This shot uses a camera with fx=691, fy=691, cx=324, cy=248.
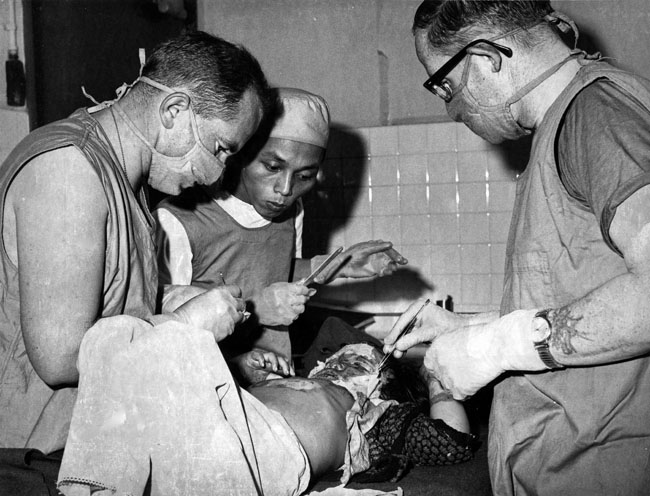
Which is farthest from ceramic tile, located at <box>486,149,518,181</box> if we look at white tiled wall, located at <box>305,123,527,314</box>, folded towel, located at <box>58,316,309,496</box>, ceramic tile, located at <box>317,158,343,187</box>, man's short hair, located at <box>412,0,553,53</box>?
folded towel, located at <box>58,316,309,496</box>

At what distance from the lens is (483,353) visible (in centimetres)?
171

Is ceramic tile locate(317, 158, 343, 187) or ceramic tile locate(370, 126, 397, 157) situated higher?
ceramic tile locate(370, 126, 397, 157)

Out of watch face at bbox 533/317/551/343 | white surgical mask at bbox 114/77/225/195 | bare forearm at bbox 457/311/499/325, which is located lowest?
bare forearm at bbox 457/311/499/325

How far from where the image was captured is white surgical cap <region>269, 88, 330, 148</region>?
317 centimetres

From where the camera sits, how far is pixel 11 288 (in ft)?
6.46

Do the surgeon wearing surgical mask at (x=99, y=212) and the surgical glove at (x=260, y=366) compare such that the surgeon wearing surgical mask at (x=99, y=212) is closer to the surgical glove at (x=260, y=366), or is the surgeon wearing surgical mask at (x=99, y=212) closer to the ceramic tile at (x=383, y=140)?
the surgical glove at (x=260, y=366)

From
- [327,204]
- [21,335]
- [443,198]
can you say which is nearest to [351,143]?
[327,204]

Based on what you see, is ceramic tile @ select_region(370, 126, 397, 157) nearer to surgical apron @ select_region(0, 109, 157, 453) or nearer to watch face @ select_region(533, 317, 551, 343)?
surgical apron @ select_region(0, 109, 157, 453)

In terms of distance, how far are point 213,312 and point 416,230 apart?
104 inches

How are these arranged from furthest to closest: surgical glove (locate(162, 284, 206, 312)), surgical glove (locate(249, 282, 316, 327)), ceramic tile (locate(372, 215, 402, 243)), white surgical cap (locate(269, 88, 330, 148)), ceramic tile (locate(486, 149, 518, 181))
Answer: ceramic tile (locate(372, 215, 402, 243)) → ceramic tile (locate(486, 149, 518, 181)) → white surgical cap (locate(269, 88, 330, 148)) → surgical glove (locate(249, 282, 316, 327)) → surgical glove (locate(162, 284, 206, 312))

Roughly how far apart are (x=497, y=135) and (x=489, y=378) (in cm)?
Answer: 71

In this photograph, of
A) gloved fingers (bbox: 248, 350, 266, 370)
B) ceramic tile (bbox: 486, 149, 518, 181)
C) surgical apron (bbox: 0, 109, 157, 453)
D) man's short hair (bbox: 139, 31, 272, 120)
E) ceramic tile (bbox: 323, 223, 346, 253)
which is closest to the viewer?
surgical apron (bbox: 0, 109, 157, 453)

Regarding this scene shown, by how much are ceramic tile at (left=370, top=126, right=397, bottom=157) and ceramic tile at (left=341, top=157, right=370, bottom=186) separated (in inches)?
3.6

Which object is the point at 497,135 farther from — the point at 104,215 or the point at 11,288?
the point at 11,288
